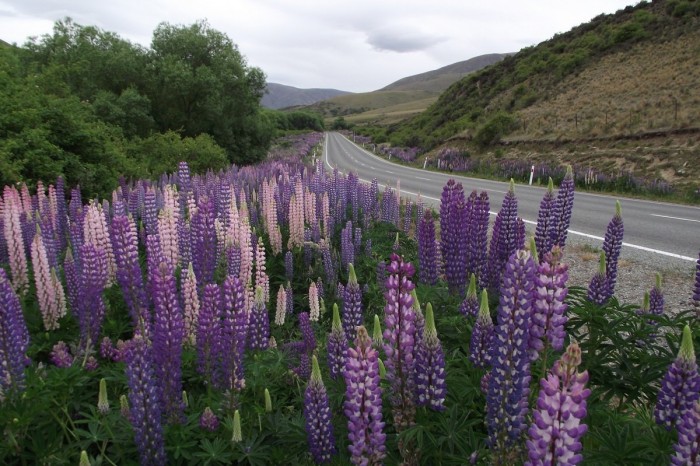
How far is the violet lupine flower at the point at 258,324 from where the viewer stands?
3.83 metres

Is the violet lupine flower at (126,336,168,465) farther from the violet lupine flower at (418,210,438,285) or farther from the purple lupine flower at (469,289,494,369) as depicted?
the violet lupine flower at (418,210,438,285)

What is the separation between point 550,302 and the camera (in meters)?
2.05

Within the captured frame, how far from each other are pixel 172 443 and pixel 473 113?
46923mm

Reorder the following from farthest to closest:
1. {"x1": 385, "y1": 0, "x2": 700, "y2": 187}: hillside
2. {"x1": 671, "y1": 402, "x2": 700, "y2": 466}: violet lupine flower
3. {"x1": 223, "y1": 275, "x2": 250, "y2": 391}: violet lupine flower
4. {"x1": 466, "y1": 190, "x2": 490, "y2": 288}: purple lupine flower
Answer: {"x1": 385, "y1": 0, "x2": 700, "y2": 187}: hillside
{"x1": 466, "y1": 190, "x2": 490, "y2": 288}: purple lupine flower
{"x1": 223, "y1": 275, "x2": 250, "y2": 391}: violet lupine flower
{"x1": 671, "y1": 402, "x2": 700, "y2": 466}: violet lupine flower

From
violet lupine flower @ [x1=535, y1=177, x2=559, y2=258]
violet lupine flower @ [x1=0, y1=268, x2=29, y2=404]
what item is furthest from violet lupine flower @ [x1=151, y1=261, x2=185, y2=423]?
violet lupine flower @ [x1=535, y1=177, x2=559, y2=258]

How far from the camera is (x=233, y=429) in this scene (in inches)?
107

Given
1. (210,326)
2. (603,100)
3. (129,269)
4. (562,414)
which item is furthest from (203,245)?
→ (603,100)

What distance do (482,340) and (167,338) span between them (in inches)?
75.3

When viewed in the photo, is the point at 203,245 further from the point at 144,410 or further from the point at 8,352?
the point at 144,410

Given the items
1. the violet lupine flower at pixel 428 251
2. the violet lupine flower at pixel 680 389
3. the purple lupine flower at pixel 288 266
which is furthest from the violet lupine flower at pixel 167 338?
the purple lupine flower at pixel 288 266

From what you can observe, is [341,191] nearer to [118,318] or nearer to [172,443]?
[118,318]

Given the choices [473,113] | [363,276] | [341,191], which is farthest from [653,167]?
[473,113]

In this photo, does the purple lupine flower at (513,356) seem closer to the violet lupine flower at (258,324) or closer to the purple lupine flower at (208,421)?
the purple lupine flower at (208,421)

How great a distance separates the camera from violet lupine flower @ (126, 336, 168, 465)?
247 centimetres
